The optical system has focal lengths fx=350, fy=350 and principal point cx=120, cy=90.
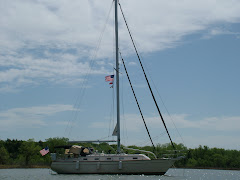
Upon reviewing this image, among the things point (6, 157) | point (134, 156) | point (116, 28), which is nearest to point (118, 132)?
point (134, 156)

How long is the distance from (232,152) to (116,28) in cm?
10000

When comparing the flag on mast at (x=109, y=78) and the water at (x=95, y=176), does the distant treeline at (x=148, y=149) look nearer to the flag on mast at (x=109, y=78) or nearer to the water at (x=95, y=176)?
the water at (x=95, y=176)

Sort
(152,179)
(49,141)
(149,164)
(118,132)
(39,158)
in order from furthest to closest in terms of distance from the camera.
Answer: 1. (49,141)
2. (39,158)
3. (118,132)
4. (149,164)
5. (152,179)

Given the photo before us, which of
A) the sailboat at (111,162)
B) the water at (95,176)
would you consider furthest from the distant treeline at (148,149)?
the sailboat at (111,162)


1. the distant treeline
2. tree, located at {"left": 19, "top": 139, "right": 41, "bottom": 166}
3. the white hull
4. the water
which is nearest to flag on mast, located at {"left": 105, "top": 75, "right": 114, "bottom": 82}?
the white hull

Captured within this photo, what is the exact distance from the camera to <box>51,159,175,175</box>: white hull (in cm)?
4344

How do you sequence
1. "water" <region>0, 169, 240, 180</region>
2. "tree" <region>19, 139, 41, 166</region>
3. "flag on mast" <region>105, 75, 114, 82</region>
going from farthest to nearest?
1. "tree" <region>19, 139, 41, 166</region>
2. "flag on mast" <region>105, 75, 114, 82</region>
3. "water" <region>0, 169, 240, 180</region>

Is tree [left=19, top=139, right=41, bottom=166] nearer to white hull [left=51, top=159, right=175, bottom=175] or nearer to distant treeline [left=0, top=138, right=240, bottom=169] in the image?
distant treeline [left=0, top=138, right=240, bottom=169]

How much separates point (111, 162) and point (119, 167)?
1315 millimetres

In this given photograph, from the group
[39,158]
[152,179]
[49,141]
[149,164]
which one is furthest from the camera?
[49,141]

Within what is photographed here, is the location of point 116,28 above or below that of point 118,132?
above

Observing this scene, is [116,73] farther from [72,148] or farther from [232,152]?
[232,152]

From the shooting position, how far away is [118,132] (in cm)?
4628

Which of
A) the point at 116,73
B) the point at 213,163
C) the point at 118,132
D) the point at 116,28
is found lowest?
the point at 213,163
